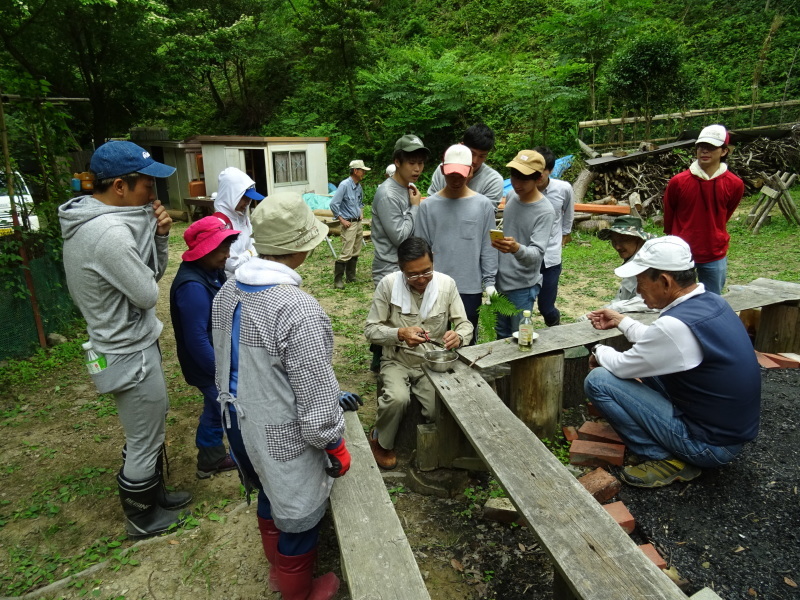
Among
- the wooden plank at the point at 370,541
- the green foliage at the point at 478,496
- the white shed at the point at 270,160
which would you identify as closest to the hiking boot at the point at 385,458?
the green foliage at the point at 478,496

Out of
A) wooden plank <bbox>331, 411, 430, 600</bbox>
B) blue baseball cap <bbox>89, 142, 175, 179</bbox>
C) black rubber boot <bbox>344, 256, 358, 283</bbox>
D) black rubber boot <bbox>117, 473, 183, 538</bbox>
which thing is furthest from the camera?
black rubber boot <bbox>344, 256, 358, 283</bbox>

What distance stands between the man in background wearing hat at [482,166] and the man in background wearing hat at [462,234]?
362 mm

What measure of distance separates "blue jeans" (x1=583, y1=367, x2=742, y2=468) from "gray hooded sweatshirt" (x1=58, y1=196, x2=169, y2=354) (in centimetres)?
277

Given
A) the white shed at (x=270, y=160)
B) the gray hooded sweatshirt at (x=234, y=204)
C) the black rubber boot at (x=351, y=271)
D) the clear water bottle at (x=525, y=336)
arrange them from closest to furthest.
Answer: the clear water bottle at (x=525, y=336), the gray hooded sweatshirt at (x=234, y=204), the black rubber boot at (x=351, y=271), the white shed at (x=270, y=160)

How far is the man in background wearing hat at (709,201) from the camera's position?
15.3 feet

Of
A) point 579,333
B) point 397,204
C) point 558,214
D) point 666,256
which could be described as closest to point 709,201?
point 558,214

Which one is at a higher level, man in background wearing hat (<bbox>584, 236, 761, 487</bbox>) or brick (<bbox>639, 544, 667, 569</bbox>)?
man in background wearing hat (<bbox>584, 236, 761, 487</bbox>)

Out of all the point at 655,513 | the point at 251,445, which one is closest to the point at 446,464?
the point at 655,513

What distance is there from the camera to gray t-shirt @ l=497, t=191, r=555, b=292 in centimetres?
432

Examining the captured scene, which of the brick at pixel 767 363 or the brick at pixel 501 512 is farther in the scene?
the brick at pixel 767 363

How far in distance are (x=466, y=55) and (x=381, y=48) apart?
3.45 meters

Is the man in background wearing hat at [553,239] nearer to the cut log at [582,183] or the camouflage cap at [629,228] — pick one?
the camouflage cap at [629,228]

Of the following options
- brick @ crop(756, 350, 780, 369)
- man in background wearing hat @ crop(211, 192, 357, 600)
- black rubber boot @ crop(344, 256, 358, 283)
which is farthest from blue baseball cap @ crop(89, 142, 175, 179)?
black rubber boot @ crop(344, 256, 358, 283)

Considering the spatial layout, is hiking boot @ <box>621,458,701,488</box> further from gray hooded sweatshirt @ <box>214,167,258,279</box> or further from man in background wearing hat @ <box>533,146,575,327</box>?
gray hooded sweatshirt @ <box>214,167,258,279</box>
